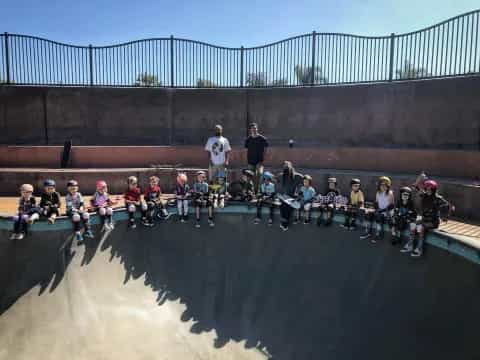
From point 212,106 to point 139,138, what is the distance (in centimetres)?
299

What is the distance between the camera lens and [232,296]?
7277 millimetres

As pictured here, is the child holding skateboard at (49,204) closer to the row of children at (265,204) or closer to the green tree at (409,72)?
the row of children at (265,204)

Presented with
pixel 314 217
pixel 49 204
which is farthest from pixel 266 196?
pixel 49 204

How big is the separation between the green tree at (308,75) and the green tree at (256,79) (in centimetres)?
124

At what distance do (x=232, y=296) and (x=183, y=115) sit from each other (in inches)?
318

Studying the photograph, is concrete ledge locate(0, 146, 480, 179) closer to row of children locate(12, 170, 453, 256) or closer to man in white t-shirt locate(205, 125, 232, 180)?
row of children locate(12, 170, 453, 256)

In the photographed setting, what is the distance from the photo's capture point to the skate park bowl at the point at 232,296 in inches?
229

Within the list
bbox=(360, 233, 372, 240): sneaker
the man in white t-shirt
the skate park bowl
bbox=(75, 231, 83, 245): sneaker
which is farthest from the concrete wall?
bbox=(75, 231, 83, 245): sneaker

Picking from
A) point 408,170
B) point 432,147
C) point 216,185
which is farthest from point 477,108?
point 216,185

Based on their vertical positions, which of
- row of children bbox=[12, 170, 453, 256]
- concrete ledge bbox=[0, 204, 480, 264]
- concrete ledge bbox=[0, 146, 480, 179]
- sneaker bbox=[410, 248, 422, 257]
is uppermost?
concrete ledge bbox=[0, 146, 480, 179]

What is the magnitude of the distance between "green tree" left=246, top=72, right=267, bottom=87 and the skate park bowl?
23.1 feet

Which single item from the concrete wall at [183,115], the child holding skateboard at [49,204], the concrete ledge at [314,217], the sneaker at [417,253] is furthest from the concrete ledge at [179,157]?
the child holding skateboard at [49,204]

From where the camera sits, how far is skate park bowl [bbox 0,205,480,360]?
229 inches

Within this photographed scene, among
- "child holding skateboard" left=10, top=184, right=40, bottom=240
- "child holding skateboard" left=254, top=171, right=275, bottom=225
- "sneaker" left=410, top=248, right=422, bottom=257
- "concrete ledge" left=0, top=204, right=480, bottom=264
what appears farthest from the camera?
"child holding skateboard" left=254, top=171, right=275, bottom=225
